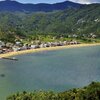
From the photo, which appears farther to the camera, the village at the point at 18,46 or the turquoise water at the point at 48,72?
the village at the point at 18,46

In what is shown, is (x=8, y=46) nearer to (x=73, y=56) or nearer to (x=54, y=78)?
(x=73, y=56)

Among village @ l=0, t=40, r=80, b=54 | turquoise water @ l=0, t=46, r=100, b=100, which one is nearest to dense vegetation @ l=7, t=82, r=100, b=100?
turquoise water @ l=0, t=46, r=100, b=100

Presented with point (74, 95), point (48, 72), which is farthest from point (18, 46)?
point (74, 95)

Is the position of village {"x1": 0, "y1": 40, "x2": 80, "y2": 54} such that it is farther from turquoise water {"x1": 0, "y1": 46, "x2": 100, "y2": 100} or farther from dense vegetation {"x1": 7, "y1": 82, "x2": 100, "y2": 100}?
dense vegetation {"x1": 7, "y1": 82, "x2": 100, "y2": 100}


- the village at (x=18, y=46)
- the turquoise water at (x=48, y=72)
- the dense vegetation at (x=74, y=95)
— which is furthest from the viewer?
the village at (x=18, y=46)

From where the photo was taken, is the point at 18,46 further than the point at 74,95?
Yes

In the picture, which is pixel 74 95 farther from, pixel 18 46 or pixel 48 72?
pixel 18 46

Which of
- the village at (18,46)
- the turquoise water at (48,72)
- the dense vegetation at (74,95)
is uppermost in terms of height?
the dense vegetation at (74,95)

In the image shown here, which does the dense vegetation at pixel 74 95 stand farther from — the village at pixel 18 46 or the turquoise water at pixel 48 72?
the village at pixel 18 46

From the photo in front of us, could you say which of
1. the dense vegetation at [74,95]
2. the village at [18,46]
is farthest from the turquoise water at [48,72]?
the dense vegetation at [74,95]
